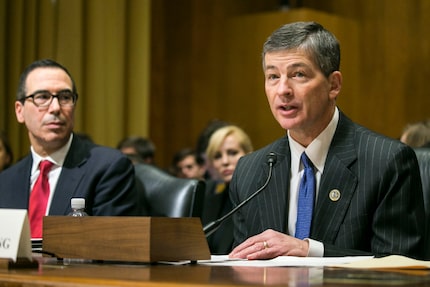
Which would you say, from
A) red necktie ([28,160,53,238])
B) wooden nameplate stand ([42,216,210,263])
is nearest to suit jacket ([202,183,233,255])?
red necktie ([28,160,53,238])

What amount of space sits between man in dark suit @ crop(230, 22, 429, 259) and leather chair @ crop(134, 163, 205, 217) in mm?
570

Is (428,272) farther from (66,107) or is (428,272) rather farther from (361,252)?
(66,107)

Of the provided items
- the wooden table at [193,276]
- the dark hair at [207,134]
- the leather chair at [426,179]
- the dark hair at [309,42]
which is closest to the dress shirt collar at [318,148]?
the dark hair at [309,42]

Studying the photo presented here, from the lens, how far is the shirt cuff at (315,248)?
7.89ft

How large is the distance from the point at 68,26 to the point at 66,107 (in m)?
2.98

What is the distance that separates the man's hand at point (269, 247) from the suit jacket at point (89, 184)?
1.26m

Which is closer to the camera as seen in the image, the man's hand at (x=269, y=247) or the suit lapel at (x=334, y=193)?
the man's hand at (x=269, y=247)

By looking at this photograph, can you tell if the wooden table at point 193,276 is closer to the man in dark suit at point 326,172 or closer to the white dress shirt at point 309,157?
the man in dark suit at point 326,172

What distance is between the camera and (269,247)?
7.63 ft

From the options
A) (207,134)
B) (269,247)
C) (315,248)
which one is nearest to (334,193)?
(315,248)

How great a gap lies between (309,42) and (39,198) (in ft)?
4.78

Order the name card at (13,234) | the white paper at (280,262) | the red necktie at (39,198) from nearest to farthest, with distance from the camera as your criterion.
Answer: the name card at (13,234)
the white paper at (280,262)
the red necktie at (39,198)

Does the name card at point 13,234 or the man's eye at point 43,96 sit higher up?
the man's eye at point 43,96

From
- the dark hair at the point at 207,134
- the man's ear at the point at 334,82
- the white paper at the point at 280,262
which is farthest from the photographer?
the dark hair at the point at 207,134
